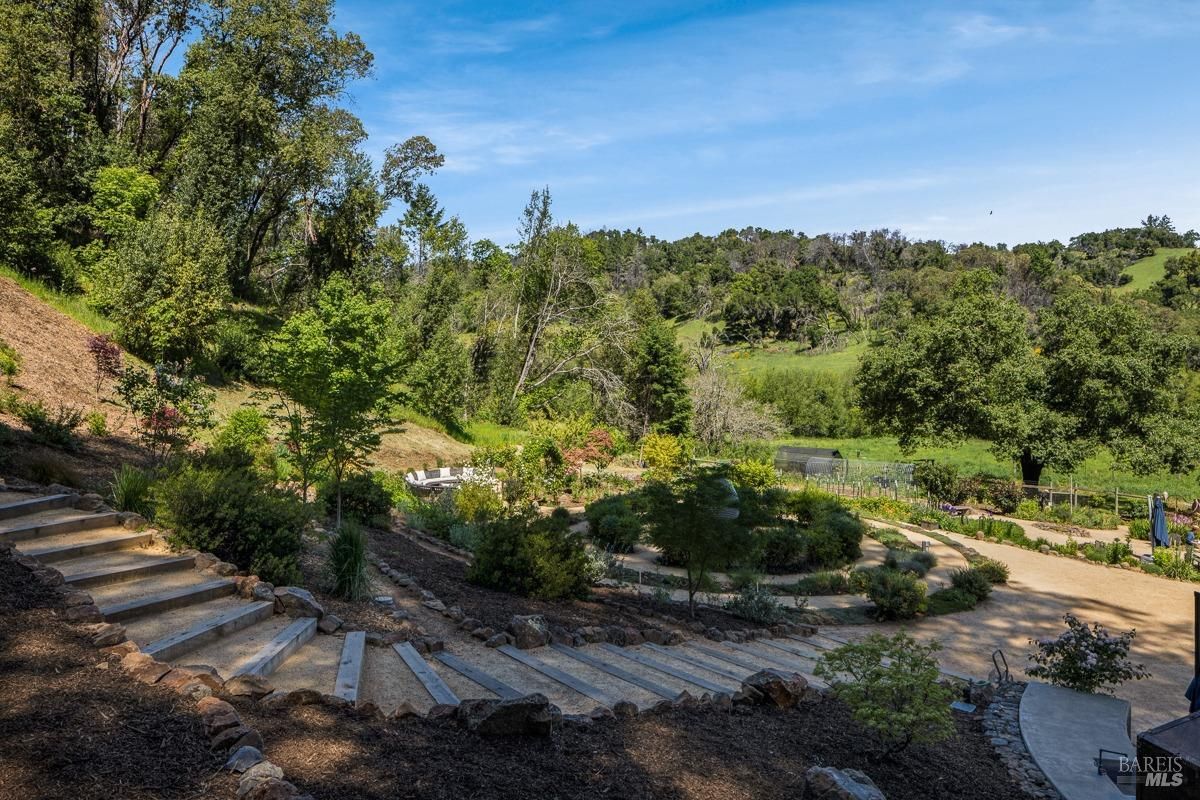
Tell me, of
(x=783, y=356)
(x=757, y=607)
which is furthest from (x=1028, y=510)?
(x=783, y=356)

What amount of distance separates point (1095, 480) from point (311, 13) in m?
35.7

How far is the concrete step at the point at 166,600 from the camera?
464 cm

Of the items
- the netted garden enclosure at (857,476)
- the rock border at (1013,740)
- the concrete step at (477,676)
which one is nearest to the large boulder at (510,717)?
the concrete step at (477,676)

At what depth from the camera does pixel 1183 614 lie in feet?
36.8

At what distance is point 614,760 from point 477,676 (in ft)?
5.55

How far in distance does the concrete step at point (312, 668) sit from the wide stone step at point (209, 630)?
1.39 ft

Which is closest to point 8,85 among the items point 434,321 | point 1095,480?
point 434,321

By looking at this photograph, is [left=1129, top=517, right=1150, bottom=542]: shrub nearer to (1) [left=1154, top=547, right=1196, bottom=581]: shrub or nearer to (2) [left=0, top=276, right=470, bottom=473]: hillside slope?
(1) [left=1154, top=547, right=1196, bottom=581]: shrub

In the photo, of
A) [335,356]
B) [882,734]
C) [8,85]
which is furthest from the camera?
[8,85]

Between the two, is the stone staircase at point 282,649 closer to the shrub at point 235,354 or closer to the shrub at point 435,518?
the shrub at point 435,518

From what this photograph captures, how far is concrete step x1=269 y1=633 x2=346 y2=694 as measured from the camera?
432 cm

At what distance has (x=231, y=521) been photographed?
6398 millimetres

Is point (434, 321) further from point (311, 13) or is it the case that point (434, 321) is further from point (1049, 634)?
point (1049, 634)

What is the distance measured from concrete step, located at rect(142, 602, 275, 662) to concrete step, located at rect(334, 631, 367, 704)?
1.95 feet
